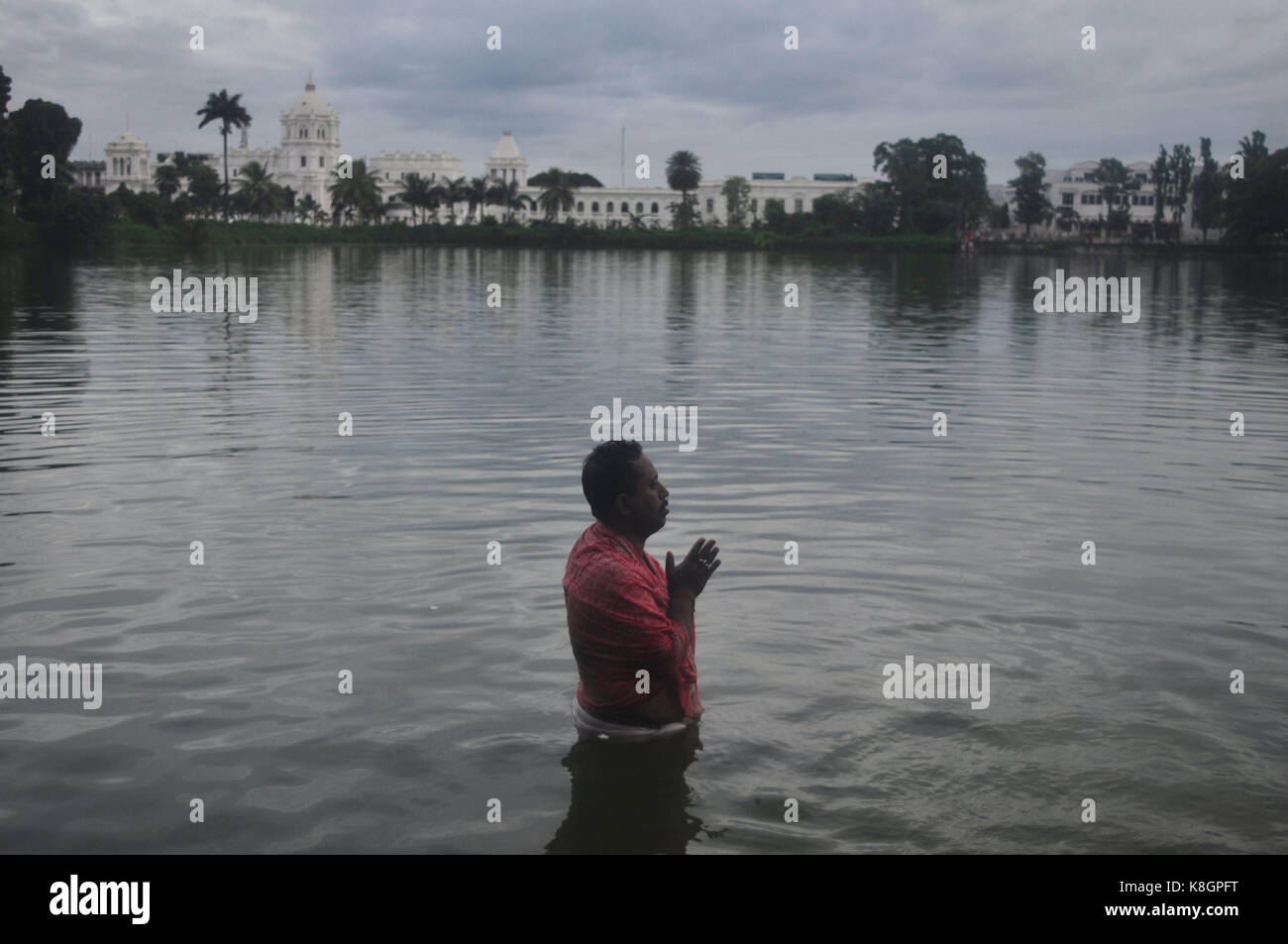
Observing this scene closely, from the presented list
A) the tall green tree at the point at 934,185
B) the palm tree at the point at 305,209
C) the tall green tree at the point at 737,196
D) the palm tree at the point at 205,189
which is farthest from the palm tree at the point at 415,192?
the tall green tree at the point at 934,185

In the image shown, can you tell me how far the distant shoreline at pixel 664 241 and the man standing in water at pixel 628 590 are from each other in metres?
113

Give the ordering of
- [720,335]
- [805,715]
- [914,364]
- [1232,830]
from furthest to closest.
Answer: [720,335]
[914,364]
[805,715]
[1232,830]

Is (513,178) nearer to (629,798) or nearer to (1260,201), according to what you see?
(1260,201)

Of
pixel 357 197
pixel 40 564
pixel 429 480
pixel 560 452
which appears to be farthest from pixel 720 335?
pixel 357 197

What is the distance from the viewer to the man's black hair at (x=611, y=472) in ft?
17.6

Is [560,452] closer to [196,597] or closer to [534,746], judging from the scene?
[196,597]

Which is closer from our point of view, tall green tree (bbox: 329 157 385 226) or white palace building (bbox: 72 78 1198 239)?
tall green tree (bbox: 329 157 385 226)

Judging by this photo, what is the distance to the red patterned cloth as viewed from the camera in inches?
211

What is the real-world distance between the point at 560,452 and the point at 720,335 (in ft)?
47.4

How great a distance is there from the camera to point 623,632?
17.7 feet

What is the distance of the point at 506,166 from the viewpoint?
190 m

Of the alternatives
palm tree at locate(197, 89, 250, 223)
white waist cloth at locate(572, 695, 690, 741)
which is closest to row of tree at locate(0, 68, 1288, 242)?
palm tree at locate(197, 89, 250, 223)

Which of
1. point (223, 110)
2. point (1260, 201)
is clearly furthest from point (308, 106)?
point (1260, 201)

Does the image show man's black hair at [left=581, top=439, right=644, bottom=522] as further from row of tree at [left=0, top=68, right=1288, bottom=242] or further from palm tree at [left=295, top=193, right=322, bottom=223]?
palm tree at [left=295, top=193, right=322, bottom=223]
